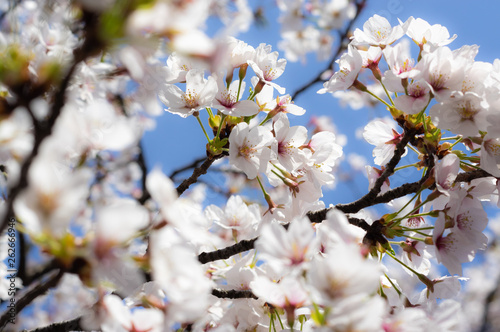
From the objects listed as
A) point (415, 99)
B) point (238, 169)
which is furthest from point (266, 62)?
point (415, 99)

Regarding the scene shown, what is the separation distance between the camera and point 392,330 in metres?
0.93

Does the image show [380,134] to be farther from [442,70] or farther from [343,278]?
[343,278]

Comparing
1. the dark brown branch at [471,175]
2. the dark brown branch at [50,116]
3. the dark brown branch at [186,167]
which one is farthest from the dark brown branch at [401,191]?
the dark brown branch at [186,167]

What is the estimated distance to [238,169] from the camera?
1506 millimetres

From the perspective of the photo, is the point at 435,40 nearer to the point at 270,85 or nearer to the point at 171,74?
the point at 270,85

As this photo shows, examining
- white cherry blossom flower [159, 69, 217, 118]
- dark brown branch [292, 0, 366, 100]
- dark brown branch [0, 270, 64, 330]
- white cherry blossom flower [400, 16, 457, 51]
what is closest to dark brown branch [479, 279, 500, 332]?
dark brown branch [292, 0, 366, 100]

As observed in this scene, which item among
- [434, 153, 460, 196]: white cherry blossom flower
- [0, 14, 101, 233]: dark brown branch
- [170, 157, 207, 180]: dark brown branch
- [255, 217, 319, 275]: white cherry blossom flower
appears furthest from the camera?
[170, 157, 207, 180]: dark brown branch

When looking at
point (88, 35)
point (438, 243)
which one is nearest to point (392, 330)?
point (438, 243)

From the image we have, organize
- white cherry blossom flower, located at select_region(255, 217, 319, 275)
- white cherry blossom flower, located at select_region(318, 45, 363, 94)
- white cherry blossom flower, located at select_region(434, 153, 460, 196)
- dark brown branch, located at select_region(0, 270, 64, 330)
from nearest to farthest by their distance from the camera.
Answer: dark brown branch, located at select_region(0, 270, 64, 330), white cherry blossom flower, located at select_region(255, 217, 319, 275), white cherry blossom flower, located at select_region(434, 153, 460, 196), white cherry blossom flower, located at select_region(318, 45, 363, 94)

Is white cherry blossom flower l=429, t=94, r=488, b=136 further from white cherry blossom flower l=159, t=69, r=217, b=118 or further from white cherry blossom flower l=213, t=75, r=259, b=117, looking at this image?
white cherry blossom flower l=159, t=69, r=217, b=118

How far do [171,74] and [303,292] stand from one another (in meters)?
0.96

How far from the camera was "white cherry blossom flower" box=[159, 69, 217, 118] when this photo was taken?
1.44m

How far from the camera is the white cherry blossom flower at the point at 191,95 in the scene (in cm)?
144

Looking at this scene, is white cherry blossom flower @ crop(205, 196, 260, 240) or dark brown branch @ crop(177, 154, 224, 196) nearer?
dark brown branch @ crop(177, 154, 224, 196)
